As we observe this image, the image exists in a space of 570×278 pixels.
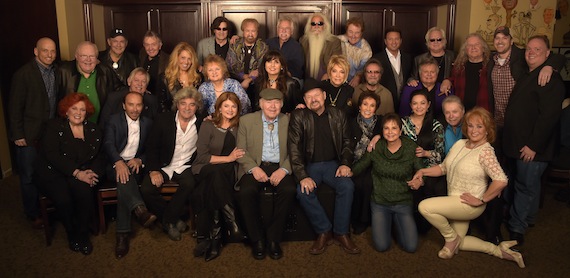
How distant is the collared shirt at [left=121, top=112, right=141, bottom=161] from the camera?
4074mm

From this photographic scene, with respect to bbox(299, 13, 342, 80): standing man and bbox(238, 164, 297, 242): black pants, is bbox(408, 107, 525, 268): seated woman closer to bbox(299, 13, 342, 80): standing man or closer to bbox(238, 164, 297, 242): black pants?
bbox(238, 164, 297, 242): black pants

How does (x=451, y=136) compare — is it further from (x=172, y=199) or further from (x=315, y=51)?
(x=172, y=199)

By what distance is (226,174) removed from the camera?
3.77 metres

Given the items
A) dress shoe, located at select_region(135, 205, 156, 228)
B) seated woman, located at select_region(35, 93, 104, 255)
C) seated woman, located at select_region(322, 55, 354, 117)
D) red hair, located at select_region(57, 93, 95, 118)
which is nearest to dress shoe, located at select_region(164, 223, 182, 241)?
dress shoe, located at select_region(135, 205, 156, 228)

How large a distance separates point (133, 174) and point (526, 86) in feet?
9.66

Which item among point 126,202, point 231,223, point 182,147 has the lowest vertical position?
point 231,223

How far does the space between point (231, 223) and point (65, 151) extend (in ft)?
4.37

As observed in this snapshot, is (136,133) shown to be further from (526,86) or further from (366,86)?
(526,86)

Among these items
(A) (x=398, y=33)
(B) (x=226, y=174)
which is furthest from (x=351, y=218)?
(A) (x=398, y=33)

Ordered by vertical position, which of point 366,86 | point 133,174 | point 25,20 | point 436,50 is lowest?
point 133,174

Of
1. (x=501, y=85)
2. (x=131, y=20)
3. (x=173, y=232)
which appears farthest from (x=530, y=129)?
(x=131, y=20)

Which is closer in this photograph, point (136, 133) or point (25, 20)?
point (136, 133)

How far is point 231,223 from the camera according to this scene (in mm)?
3691

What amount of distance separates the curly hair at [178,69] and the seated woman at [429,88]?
1.77m
